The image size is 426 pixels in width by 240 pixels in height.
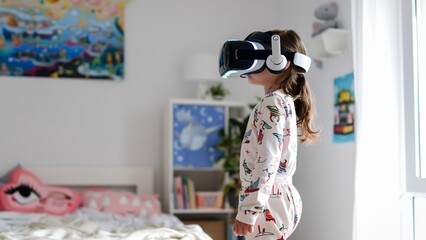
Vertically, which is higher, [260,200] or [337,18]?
[337,18]

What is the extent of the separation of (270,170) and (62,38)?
9.47ft

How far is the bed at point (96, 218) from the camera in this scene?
279 centimetres

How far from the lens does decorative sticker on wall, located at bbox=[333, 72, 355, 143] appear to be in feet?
11.0

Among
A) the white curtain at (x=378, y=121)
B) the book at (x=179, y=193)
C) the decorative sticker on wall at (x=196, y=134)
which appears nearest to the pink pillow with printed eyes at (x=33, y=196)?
the book at (x=179, y=193)

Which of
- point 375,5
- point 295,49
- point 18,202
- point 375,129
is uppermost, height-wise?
point 375,5

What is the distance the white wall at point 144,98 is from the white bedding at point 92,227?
0.68 metres

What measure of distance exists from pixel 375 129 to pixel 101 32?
2258 millimetres

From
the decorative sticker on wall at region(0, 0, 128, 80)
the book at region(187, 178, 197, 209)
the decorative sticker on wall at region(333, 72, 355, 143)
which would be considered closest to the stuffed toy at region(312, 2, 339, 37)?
the decorative sticker on wall at region(333, 72, 355, 143)

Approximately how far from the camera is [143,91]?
14.2ft

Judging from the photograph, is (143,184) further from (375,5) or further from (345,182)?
(375,5)

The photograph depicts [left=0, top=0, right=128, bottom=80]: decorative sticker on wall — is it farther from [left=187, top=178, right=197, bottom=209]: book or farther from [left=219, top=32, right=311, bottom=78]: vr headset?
[left=219, top=32, right=311, bottom=78]: vr headset

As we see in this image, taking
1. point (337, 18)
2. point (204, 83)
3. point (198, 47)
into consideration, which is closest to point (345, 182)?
point (337, 18)

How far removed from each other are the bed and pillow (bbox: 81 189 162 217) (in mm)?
18

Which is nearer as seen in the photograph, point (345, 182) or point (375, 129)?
point (375, 129)
